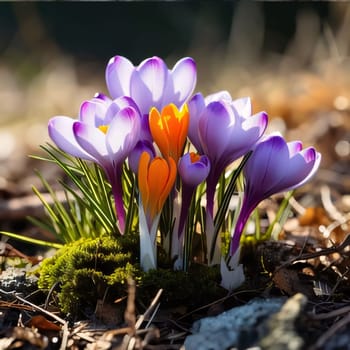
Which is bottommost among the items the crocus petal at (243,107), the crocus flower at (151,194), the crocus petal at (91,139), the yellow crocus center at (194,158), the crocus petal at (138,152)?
the crocus flower at (151,194)

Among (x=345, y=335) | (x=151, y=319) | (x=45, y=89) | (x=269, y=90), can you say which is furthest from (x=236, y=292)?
(x=45, y=89)

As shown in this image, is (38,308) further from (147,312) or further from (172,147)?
(172,147)

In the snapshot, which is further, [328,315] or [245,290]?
[245,290]

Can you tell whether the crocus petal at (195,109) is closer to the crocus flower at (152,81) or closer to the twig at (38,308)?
the crocus flower at (152,81)

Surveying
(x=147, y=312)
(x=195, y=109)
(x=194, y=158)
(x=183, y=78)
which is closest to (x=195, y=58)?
(x=183, y=78)

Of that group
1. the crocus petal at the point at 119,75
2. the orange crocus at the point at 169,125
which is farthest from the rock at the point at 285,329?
the crocus petal at the point at 119,75

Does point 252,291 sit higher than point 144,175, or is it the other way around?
point 144,175

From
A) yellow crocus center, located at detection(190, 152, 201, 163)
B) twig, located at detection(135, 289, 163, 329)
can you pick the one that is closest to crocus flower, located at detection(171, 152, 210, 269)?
yellow crocus center, located at detection(190, 152, 201, 163)
